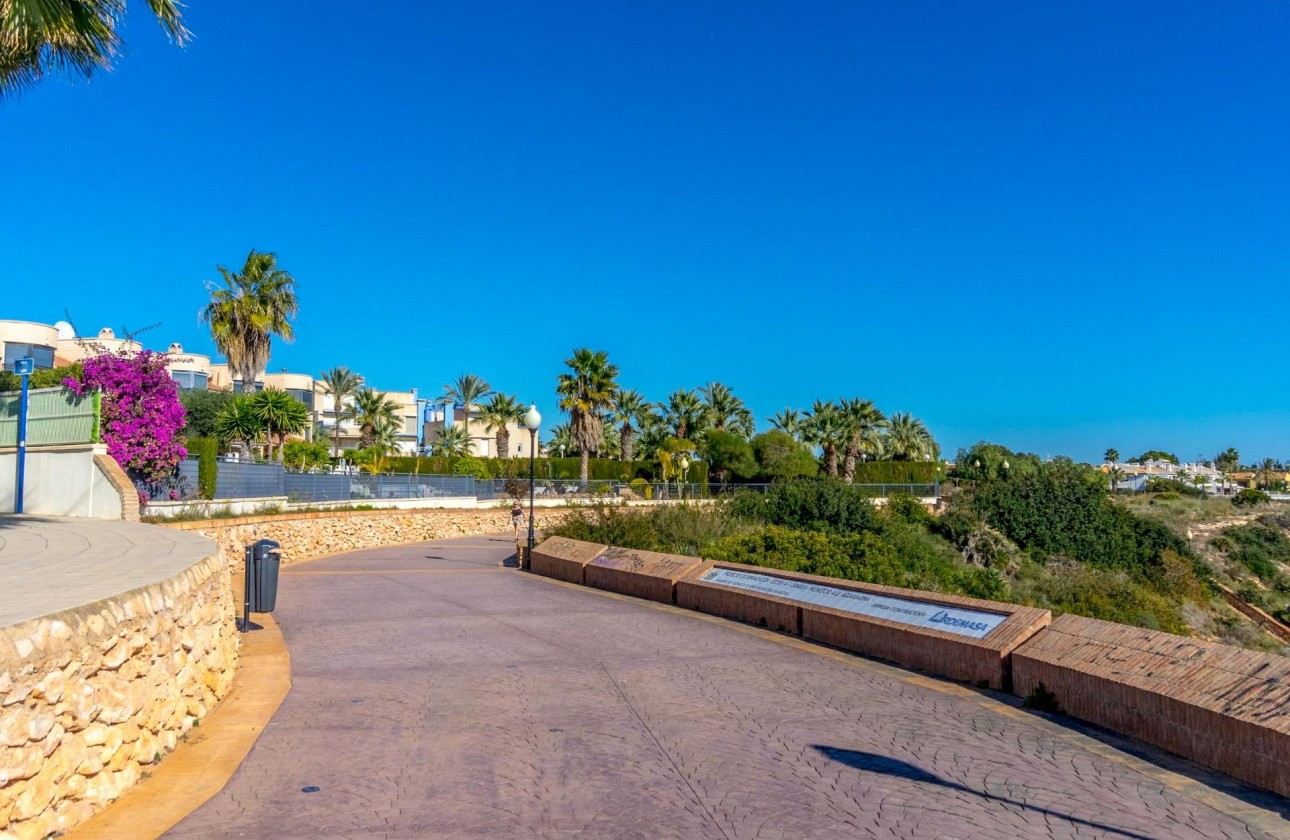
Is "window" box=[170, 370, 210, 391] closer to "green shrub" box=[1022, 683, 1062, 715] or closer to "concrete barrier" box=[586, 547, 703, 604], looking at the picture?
"concrete barrier" box=[586, 547, 703, 604]

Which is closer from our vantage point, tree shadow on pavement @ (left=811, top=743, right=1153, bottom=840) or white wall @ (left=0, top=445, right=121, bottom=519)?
tree shadow on pavement @ (left=811, top=743, right=1153, bottom=840)

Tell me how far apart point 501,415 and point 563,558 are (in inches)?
2365

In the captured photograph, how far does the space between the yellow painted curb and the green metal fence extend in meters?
13.1

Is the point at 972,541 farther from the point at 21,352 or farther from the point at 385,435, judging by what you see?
the point at 21,352

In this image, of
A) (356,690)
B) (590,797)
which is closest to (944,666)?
(590,797)

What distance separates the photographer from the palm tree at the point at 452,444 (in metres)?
75.3

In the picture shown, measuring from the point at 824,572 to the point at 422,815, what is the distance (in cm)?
1182

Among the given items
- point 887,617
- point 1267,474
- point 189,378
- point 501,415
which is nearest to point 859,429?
point 501,415

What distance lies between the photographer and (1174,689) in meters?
6.99

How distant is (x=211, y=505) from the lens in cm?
2398

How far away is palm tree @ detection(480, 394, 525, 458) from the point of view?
3007 inches

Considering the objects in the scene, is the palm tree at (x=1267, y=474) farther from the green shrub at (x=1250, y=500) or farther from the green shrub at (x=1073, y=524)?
the green shrub at (x=1073, y=524)

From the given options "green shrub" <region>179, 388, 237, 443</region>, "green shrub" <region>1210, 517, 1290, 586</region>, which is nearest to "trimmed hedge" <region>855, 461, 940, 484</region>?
"green shrub" <region>1210, 517, 1290, 586</region>

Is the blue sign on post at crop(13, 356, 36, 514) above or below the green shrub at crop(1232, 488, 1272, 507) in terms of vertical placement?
above
